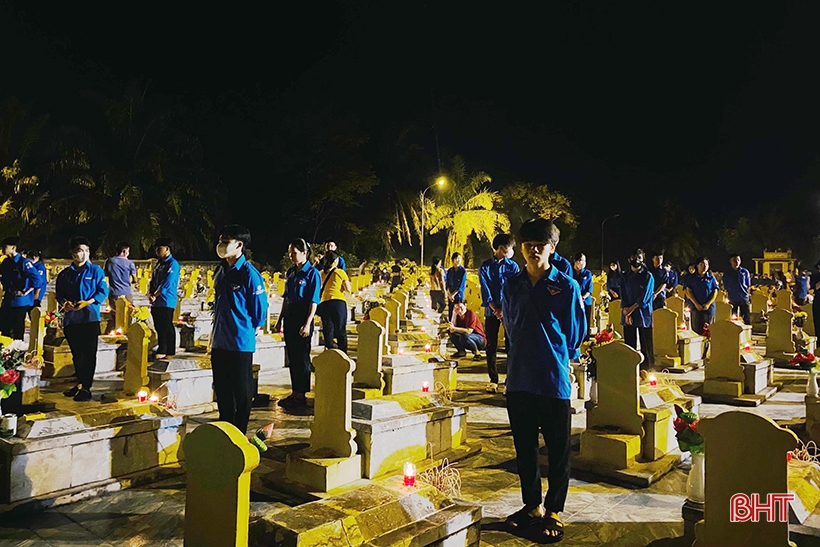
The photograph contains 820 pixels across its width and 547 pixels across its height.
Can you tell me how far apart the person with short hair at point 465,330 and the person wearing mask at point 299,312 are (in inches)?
184

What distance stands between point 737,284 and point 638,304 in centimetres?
649

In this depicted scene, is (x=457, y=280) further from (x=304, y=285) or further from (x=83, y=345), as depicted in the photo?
(x=83, y=345)

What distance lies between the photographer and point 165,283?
9000 millimetres

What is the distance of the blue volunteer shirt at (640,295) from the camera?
30.3ft

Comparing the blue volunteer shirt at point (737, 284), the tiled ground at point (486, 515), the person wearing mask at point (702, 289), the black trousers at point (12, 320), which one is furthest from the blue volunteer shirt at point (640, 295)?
the black trousers at point (12, 320)

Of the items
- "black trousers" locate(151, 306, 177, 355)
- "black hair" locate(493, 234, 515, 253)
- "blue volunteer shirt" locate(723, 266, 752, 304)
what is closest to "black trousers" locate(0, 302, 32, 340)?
"black trousers" locate(151, 306, 177, 355)

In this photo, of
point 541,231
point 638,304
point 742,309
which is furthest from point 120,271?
point 742,309

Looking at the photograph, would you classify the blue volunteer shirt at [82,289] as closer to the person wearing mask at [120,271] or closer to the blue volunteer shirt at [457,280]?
the person wearing mask at [120,271]

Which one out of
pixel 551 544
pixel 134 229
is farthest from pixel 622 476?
pixel 134 229

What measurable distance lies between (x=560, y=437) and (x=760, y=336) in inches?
584

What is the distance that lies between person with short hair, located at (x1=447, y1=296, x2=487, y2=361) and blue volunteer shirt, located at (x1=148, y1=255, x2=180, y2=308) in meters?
4.99

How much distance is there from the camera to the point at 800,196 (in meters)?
54.2

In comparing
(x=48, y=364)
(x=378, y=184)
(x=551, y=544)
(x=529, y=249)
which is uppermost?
(x=378, y=184)

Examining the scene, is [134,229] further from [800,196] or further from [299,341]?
[800,196]
